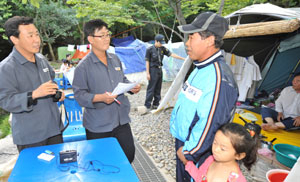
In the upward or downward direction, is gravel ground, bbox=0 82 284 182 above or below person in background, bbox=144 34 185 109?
below

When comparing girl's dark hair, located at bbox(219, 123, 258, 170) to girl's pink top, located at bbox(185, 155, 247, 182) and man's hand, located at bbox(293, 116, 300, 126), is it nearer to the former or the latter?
girl's pink top, located at bbox(185, 155, 247, 182)

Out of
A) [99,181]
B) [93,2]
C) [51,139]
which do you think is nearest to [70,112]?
[51,139]

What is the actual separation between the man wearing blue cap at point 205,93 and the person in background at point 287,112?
9.92 ft

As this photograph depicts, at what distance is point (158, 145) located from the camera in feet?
12.1

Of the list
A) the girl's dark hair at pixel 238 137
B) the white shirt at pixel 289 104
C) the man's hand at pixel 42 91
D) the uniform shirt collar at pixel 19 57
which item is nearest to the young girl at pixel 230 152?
the girl's dark hair at pixel 238 137

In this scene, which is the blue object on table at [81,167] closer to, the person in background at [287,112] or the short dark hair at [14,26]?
the short dark hair at [14,26]

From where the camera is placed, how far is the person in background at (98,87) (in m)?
1.98

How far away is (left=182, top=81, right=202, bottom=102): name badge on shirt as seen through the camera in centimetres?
149

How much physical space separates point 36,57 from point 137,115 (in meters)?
3.64

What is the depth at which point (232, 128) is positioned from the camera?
138cm

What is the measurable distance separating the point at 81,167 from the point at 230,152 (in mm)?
1092

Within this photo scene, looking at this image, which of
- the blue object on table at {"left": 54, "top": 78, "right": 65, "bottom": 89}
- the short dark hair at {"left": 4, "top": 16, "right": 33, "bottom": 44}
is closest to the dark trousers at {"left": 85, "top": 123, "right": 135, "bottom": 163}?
the short dark hair at {"left": 4, "top": 16, "right": 33, "bottom": 44}

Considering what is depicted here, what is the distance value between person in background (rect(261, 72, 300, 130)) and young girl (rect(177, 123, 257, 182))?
115 inches

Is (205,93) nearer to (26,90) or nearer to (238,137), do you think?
(238,137)
